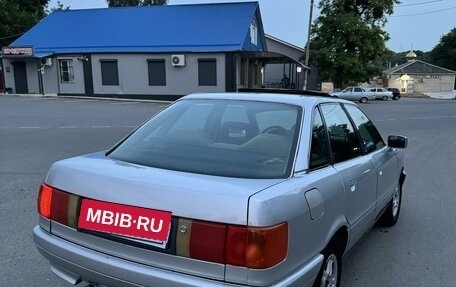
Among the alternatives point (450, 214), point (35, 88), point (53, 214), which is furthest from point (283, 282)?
point (35, 88)

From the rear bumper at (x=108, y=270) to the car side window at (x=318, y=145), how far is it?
0.63 meters

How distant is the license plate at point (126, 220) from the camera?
86.4 inches

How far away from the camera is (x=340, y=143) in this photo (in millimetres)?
3334

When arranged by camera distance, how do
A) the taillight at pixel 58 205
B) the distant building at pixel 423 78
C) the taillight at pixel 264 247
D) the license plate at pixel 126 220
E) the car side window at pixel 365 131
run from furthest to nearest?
the distant building at pixel 423 78 < the car side window at pixel 365 131 < the taillight at pixel 58 205 < the license plate at pixel 126 220 < the taillight at pixel 264 247

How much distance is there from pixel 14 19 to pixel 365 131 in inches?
1733

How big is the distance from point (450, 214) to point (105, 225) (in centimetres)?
469

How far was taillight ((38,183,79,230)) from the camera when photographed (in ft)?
8.27

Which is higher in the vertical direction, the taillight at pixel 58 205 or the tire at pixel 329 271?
the taillight at pixel 58 205

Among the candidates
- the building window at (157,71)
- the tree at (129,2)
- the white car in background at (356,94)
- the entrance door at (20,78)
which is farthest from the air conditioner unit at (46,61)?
the white car in background at (356,94)

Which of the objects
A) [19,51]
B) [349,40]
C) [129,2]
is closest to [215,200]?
[19,51]

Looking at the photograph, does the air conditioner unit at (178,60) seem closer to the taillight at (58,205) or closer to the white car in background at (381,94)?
the taillight at (58,205)

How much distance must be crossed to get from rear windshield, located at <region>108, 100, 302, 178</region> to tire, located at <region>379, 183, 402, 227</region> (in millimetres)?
2240

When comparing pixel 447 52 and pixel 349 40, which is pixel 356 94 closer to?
pixel 349 40

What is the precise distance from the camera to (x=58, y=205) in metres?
2.60
